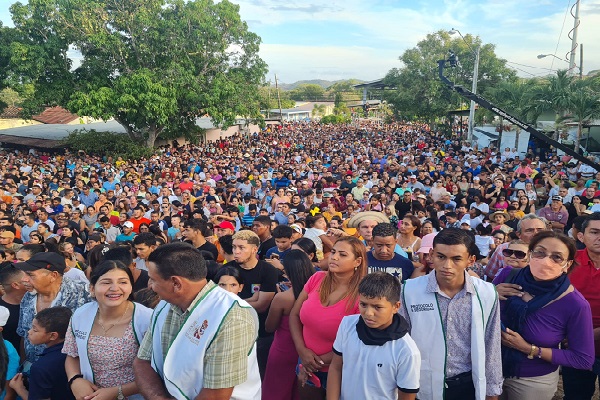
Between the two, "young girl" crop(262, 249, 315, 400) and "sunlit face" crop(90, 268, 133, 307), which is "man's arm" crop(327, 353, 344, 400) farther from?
"sunlit face" crop(90, 268, 133, 307)

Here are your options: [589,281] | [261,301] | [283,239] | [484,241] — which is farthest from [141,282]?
[484,241]

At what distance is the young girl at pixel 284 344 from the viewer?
302 cm

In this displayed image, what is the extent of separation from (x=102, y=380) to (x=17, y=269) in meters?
1.53

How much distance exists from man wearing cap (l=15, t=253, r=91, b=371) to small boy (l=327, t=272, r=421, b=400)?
2.20 m

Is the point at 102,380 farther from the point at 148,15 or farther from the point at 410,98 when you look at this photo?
the point at 410,98

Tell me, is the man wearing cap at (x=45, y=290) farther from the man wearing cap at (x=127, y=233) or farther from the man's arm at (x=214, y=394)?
the man wearing cap at (x=127, y=233)

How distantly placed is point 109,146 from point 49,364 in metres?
21.2

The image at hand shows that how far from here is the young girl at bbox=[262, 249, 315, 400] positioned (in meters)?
3.02

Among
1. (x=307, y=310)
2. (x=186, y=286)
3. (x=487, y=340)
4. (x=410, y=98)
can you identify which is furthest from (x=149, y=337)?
(x=410, y=98)

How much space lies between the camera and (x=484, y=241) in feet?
19.6

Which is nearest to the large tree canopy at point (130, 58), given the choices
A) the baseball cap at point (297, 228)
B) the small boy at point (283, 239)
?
the baseball cap at point (297, 228)

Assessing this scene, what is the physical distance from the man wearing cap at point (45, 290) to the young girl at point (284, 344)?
1.50 m

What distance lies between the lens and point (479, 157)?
1659cm

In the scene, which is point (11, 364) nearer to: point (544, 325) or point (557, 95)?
point (544, 325)
